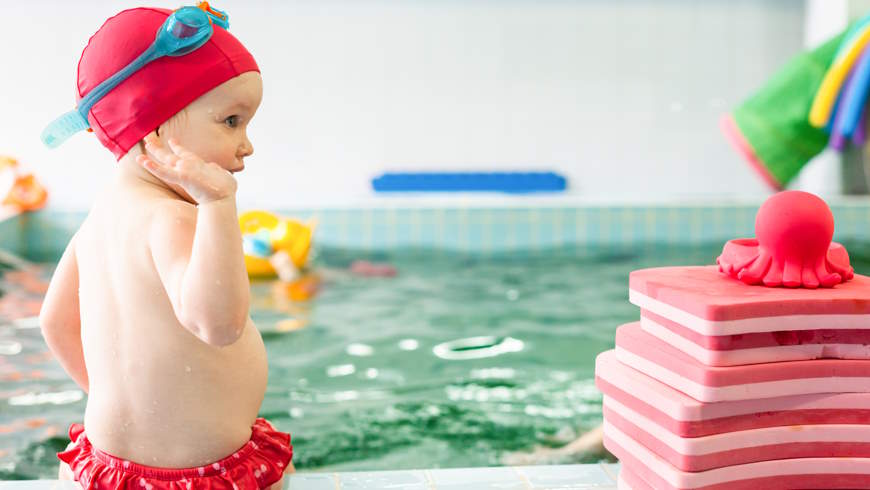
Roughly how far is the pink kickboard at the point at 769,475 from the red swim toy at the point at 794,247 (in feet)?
0.96

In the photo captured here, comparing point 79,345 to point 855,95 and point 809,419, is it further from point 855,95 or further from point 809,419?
point 855,95

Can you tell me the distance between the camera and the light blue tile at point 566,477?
74.4 inches

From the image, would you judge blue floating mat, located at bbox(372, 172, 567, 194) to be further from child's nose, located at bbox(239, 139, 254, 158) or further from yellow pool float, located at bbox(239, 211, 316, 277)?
child's nose, located at bbox(239, 139, 254, 158)

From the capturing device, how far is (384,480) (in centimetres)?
193

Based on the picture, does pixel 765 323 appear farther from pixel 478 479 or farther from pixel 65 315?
pixel 65 315

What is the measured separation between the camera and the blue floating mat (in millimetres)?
8391

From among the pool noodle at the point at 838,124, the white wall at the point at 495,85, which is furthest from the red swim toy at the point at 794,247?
the white wall at the point at 495,85

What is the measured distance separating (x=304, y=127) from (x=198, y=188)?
24.0 feet

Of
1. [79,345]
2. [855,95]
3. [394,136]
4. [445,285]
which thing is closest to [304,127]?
[394,136]

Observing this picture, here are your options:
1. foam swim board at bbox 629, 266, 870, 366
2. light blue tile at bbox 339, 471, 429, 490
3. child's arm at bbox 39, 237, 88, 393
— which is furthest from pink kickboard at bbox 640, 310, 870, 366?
child's arm at bbox 39, 237, 88, 393

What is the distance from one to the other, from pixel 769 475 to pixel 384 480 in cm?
77

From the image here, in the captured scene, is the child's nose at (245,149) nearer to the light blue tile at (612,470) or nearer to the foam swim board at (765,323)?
the foam swim board at (765,323)

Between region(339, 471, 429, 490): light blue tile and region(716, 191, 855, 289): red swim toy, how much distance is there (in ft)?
2.52

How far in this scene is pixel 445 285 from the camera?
19.5 feet
